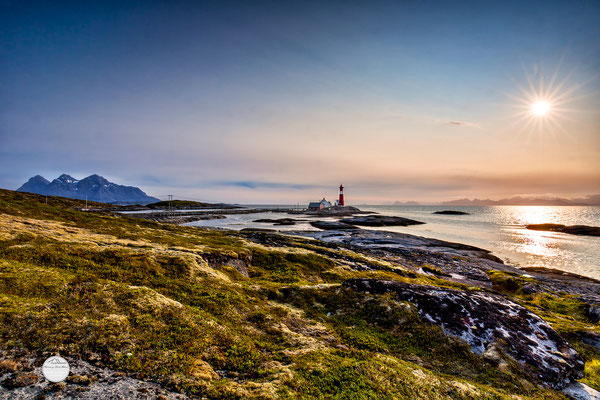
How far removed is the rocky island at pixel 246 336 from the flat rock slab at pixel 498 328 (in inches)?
2.4

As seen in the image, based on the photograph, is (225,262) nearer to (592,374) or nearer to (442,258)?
(592,374)

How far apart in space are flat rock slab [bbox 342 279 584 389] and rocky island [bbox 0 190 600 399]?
0.06 m

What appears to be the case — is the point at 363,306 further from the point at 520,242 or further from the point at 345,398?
the point at 520,242

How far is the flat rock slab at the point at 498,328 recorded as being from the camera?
10352 mm

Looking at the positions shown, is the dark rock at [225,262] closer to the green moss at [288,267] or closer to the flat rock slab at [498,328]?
the green moss at [288,267]

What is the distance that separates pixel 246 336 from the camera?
9.55m

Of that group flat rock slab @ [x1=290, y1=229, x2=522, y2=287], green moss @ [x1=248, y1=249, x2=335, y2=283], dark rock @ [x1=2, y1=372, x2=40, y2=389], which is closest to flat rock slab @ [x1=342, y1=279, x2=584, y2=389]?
green moss @ [x1=248, y1=249, x2=335, y2=283]

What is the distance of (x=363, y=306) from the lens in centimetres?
1341

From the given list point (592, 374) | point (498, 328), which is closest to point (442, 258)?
point (592, 374)

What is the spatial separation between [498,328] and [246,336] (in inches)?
463

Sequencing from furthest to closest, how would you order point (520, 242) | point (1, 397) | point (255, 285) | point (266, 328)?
point (520, 242) < point (255, 285) < point (266, 328) < point (1, 397)

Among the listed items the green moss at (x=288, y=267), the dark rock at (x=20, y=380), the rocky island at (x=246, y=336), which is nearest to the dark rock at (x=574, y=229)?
the rocky island at (x=246, y=336)

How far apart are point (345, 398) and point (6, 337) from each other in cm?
932

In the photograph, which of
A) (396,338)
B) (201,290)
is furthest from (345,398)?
(201,290)
